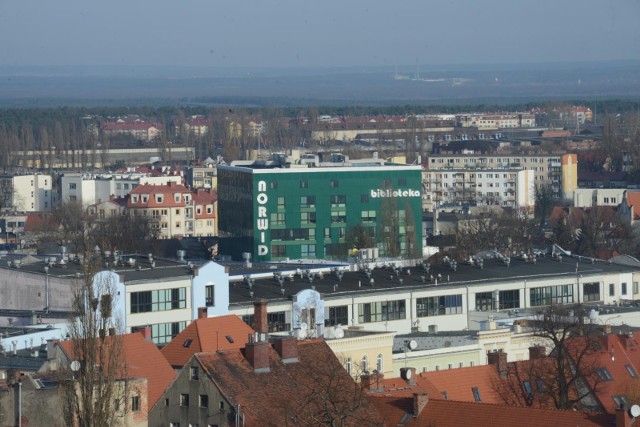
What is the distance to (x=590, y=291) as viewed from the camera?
159ft

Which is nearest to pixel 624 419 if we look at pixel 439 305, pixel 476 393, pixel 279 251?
pixel 476 393

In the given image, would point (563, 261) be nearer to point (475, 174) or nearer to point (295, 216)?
point (295, 216)

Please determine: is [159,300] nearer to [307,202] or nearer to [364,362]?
[364,362]

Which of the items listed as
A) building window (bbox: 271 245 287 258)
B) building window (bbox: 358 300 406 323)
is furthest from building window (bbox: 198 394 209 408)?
building window (bbox: 271 245 287 258)

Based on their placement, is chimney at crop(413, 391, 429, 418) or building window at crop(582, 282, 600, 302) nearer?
chimney at crop(413, 391, 429, 418)

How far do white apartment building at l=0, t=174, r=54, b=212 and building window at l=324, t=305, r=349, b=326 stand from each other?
56.9m

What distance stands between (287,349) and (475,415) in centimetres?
265

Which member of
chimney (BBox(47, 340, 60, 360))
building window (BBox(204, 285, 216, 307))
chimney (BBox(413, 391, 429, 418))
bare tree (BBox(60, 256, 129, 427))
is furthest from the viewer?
building window (BBox(204, 285, 216, 307))

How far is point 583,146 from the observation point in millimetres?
136125

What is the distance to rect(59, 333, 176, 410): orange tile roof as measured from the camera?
28.2 metres

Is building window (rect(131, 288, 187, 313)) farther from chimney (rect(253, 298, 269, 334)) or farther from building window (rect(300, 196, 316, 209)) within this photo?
building window (rect(300, 196, 316, 209))

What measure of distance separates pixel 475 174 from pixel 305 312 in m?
66.7

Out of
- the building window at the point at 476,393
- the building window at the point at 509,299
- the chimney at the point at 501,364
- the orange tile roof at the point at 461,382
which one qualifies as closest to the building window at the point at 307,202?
the building window at the point at 509,299

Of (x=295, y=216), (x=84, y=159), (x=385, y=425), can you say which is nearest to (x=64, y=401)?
(x=385, y=425)
